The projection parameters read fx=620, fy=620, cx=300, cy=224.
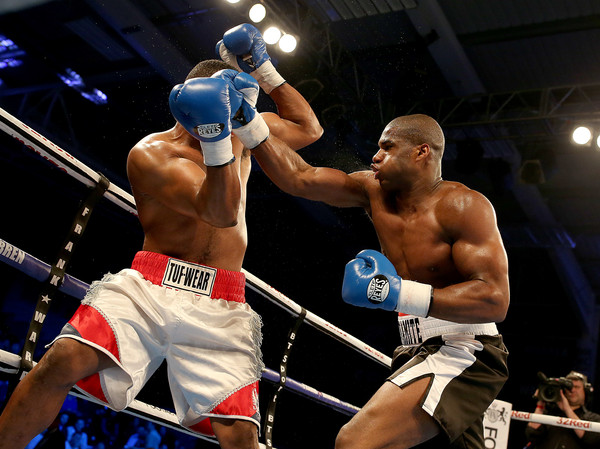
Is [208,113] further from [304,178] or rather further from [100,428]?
[100,428]

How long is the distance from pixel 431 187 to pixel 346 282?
0.55 metres

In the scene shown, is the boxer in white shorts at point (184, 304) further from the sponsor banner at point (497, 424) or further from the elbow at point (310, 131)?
the sponsor banner at point (497, 424)

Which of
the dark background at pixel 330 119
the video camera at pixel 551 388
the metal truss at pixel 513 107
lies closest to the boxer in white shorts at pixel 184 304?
the video camera at pixel 551 388

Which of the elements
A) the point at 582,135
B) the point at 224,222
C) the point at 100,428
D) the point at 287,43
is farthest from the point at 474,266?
the point at 100,428

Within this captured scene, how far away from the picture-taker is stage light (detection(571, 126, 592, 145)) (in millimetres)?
5910

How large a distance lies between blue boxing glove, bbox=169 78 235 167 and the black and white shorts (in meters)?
0.84

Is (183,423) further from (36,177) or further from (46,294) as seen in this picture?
(36,177)

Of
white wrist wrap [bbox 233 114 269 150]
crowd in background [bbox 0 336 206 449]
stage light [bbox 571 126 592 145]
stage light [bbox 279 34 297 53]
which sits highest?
stage light [bbox 571 126 592 145]

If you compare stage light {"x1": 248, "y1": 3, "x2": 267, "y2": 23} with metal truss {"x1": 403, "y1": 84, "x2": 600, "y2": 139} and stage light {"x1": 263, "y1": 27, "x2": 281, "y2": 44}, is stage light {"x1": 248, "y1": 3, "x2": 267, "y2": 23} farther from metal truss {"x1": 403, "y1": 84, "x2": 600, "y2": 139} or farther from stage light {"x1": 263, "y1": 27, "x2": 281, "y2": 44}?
metal truss {"x1": 403, "y1": 84, "x2": 600, "y2": 139}

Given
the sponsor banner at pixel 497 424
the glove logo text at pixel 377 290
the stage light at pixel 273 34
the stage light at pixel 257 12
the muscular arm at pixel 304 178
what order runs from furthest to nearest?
the stage light at pixel 273 34
the stage light at pixel 257 12
the sponsor banner at pixel 497 424
the muscular arm at pixel 304 178
the glove logo text at pixel 377 290

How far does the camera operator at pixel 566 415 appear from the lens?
340cm

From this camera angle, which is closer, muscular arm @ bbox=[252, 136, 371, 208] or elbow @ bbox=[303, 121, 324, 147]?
muscular arm @ bbox=[252, 136, 371, 208]

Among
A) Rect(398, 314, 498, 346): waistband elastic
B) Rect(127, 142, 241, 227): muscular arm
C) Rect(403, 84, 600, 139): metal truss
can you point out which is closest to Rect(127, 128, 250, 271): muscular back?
Rect(127, 142, 241, 227): muscular arm

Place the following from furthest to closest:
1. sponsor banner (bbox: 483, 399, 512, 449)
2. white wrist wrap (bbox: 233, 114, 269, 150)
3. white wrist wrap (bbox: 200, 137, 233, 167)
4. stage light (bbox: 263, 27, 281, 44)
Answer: stage light (bbox: 263, 27, 281, 44), sponsor banner (bbox: 483, 399, 512, 449), white wrist wrap (bbox: 233, 114, 269, 150), white wrist wrap (bbox: 200, 137, 233, 167)
